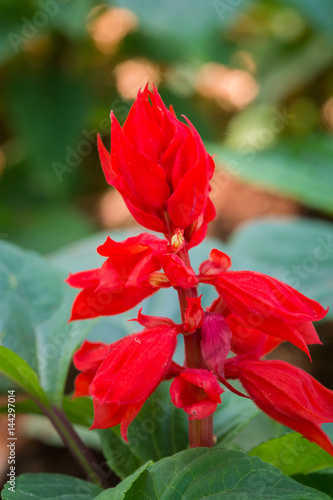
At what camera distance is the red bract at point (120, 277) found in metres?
0.39

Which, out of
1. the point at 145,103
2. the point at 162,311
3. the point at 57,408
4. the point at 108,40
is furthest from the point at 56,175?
the point at 145,103

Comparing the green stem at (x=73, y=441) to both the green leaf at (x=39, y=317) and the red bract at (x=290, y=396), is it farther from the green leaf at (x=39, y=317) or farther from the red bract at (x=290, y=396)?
the red bract at (x=290, y=396)

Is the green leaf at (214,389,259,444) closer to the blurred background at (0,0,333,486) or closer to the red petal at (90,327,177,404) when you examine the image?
the red petal at (90,327,177,404)

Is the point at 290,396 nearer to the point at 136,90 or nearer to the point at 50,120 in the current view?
the point at 136,90

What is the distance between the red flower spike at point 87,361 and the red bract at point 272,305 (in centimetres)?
12

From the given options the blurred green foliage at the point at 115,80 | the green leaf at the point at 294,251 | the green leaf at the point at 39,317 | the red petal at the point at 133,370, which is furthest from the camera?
the blurred green foliage at the point at 115,80

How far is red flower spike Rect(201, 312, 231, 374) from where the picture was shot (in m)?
0.41

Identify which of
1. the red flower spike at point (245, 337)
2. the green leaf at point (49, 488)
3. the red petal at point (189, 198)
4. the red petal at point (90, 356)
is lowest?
the green leaf at point (49, 488)

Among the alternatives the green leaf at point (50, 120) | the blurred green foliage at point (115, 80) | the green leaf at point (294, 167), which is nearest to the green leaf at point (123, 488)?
the green leaf at point (294, 167)

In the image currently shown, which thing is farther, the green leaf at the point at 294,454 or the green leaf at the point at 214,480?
the green leaf at the point at 294,454

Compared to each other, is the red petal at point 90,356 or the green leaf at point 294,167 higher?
the red petal at point 90,356

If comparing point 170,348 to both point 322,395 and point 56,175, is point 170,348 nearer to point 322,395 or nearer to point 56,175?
point 322,395

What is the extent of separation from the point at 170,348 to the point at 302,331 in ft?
0.32

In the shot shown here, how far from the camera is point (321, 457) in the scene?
0.52 metres
